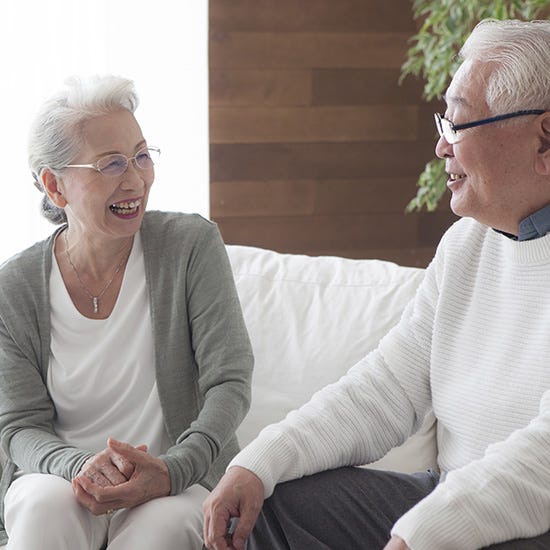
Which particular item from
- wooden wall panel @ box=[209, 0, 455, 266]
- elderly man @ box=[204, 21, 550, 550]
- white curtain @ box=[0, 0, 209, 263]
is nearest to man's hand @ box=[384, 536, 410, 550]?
elderly man @ box=[204, 21, 550, 550]

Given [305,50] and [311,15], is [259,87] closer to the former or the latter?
[305,50]

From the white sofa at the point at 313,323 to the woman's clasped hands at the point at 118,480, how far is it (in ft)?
1.50

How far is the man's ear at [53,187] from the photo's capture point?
85.7 inches

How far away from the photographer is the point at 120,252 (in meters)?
2.19

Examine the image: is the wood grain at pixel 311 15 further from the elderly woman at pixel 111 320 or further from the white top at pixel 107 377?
the white top at pixel 107 377

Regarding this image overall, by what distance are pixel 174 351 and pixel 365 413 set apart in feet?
1.44

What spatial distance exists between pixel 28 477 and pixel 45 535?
0.19 meters

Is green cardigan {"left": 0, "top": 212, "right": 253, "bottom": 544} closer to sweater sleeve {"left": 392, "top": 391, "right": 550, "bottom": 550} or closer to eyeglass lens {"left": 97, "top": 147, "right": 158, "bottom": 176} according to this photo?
eyeglass lens {"left": 97, "top": 147, "right": 158, "bottom": 176}

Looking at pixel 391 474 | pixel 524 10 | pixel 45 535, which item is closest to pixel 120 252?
pixel 45 535

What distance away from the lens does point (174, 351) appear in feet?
6.82

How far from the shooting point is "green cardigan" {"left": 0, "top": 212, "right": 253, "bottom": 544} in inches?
79.5

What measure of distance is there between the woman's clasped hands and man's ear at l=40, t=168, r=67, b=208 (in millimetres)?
588

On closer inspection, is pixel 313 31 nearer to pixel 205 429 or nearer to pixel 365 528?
pixel 205 429

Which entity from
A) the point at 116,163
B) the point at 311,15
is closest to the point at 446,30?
the point at 311,15
